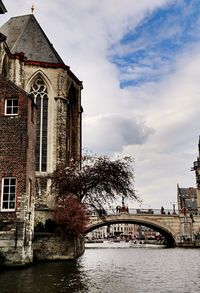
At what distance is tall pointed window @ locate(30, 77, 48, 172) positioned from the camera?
3791 centimetres

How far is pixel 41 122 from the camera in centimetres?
3872

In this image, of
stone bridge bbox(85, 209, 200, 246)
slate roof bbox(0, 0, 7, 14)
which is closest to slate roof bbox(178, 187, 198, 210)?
stone bridge bbox(85, 209, 200, 246)

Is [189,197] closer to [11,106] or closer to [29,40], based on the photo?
[29,40]

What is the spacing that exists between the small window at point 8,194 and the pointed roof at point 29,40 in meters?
22.1

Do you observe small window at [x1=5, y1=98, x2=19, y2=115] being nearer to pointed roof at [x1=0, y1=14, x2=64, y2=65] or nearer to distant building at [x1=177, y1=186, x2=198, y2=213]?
pointed roof at [x1=0, y1=14, x2=64, y2=65]

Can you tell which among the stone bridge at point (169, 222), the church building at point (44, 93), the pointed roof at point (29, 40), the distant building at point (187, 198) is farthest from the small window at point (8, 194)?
the distant building at point (187, 198)

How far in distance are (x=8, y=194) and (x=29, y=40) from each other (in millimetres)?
25693

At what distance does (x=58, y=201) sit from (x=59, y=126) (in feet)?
27.3

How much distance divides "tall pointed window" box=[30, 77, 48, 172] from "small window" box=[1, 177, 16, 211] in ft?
56.9

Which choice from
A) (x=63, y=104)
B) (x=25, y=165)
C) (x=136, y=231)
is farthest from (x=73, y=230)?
(x=136, y=231)

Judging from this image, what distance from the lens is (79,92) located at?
44.0 m

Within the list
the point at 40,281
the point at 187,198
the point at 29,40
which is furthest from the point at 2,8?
the point at 187,198

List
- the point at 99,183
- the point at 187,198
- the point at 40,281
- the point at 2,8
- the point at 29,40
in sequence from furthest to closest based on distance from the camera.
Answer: the point at 187,198
the point at 29,40
the point at 99,183
the point at 2,8
the point at 40,281

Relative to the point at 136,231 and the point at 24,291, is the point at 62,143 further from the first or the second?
the point at 136,231
